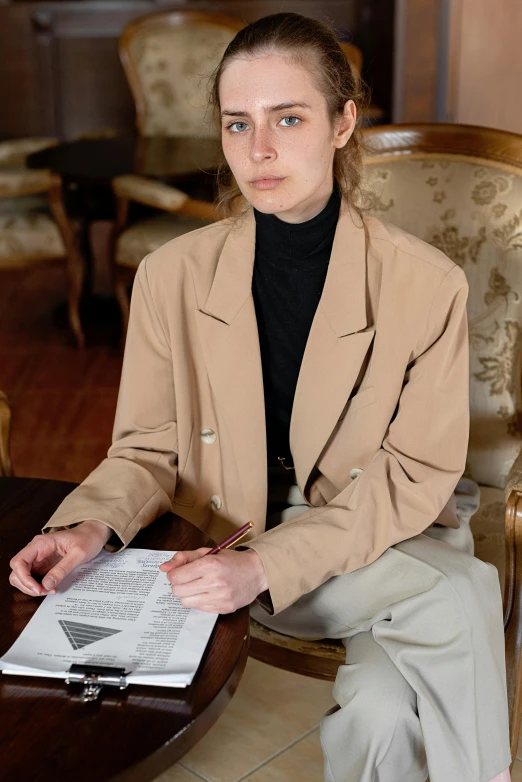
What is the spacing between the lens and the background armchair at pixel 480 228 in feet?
6.82

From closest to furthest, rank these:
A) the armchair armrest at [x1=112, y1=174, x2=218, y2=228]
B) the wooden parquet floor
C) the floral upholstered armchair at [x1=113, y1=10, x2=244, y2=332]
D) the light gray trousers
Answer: the light gray trousers
the wooden parquet floor
the armchair armrest at [x1=112, y1=174, x2=218, y2=228]
the floral upholstered armchair at [x1=113, y1=10, x2=244, y2=332]

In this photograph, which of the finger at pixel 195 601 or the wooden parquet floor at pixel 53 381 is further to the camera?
the wooden parquet floor at pixel 53 381

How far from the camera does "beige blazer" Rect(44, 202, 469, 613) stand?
5.38 feet

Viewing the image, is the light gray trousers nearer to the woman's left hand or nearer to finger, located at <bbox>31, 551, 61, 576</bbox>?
the woman's left hand

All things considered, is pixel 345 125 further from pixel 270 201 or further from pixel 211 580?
pixel 211 580

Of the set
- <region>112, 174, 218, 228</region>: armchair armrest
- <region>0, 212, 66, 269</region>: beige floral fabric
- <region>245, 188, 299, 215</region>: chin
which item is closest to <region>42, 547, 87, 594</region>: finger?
<region>245, 188, 299, 215</region>: chin

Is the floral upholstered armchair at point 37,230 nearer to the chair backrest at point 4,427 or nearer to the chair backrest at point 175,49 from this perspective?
the chair backrest at point 175,49

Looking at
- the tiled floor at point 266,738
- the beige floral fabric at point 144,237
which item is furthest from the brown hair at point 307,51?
the beige floral fabric at point 144,237

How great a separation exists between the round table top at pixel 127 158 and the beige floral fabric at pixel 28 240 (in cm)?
26

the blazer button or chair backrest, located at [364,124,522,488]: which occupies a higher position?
chair backrest, located at [364,124,522,488]

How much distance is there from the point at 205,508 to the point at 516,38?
8.26 ft

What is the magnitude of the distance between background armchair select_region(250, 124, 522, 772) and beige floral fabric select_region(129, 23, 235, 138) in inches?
100.0

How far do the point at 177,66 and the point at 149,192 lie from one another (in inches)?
37.1

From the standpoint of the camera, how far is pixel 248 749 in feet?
6.93
